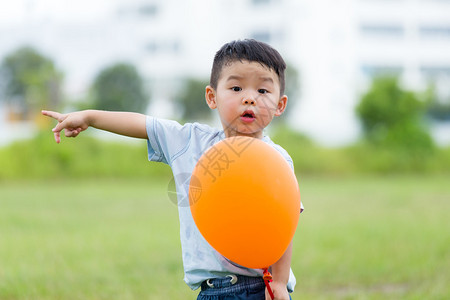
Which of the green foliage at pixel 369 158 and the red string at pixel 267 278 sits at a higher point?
the green foliage at pixel 369 158

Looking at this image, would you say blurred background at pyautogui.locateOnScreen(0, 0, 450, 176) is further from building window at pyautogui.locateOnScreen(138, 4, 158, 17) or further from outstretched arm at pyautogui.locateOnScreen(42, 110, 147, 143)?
outstretched arm at pyautogui.locateOnScreen(42, 110, 147, 143)

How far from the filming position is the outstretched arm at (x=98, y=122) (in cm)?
170

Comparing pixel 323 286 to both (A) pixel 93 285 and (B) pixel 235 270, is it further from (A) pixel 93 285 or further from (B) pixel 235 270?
(B) pixel 235 270

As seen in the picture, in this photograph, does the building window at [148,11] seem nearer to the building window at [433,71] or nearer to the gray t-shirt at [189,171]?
the building window at [433,71]

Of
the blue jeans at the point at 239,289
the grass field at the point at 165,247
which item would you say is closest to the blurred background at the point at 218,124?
the grass field at the point at 165,247

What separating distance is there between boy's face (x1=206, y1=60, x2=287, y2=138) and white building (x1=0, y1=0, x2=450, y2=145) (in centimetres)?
2197

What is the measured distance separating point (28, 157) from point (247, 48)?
10339 millimetres

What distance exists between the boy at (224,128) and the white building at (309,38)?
21878mm

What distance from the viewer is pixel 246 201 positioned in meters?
1.47

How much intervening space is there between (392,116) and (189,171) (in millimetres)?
12375

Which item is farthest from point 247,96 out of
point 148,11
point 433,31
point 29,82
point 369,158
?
point 433,31

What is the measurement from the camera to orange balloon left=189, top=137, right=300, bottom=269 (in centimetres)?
147

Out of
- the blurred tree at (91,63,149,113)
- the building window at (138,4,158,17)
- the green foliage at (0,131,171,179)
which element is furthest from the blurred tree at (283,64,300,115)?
the green foliage at (0,131,171,179)

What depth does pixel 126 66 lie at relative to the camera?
20188mm
